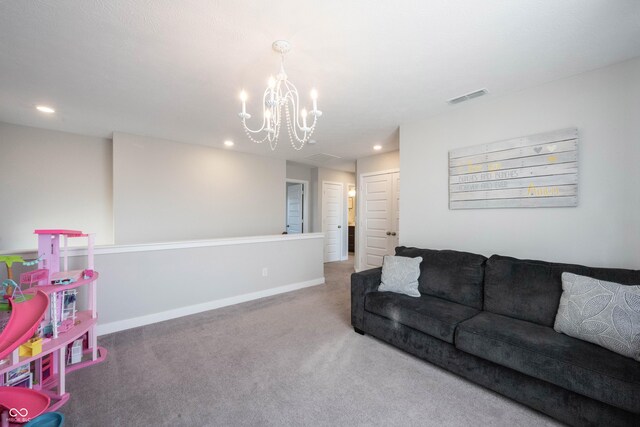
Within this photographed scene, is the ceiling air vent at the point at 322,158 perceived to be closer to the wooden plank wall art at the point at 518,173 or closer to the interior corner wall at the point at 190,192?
the interior corner wall at the point at 190,192

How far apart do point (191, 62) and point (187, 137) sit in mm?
2251

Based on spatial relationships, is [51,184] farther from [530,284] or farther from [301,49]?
[530,284]

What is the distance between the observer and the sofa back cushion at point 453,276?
7.91 feet

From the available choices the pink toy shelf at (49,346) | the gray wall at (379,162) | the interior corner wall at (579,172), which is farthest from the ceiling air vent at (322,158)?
the pink toy shelf at (49,346)

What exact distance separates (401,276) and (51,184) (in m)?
4.81

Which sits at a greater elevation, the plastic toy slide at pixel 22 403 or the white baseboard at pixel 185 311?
the plastic toy slide at pixel 22 403

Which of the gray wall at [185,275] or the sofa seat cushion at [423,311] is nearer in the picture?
the sofa seat cushion at [423,311]

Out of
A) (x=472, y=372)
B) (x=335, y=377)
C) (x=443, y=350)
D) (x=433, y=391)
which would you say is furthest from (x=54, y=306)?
(x=472, y=372)

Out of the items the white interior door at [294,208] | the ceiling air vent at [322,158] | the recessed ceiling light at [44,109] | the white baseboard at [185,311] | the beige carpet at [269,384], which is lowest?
the beige carpet at [269,384]

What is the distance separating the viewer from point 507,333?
6.03 feet

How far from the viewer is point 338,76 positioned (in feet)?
7.57

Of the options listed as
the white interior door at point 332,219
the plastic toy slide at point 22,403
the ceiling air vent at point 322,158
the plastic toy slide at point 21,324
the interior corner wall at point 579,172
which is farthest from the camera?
the white interior door at point 332,219

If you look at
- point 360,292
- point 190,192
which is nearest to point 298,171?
point 190,192

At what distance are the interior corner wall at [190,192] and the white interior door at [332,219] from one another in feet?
4.59
